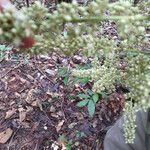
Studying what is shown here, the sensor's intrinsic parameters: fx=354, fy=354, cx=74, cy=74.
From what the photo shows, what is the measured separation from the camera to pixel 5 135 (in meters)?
2.25

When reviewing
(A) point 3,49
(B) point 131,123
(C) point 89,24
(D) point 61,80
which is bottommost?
(D) point 61,80

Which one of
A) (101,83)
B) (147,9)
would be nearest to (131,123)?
(101,83)

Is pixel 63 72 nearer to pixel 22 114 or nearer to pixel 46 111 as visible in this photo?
pixel 46 111

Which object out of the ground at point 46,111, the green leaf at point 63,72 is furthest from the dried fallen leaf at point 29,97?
the green leaf at point 63,72

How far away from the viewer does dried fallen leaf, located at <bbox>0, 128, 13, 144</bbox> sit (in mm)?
2234

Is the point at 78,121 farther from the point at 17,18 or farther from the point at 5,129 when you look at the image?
the point at 17,18

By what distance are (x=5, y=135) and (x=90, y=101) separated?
1.91ft

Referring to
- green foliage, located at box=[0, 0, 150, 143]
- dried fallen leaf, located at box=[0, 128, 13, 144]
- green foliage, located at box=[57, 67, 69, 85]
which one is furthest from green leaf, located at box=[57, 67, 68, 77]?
green foliage, located at box=[0, 0, 150, 143]

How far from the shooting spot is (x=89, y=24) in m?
0.55

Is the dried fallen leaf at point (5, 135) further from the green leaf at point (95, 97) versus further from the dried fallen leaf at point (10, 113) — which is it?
the green leaf at point (95, 97)

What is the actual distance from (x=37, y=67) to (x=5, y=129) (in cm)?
57

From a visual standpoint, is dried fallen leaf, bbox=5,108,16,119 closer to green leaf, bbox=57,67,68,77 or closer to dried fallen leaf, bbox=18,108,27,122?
dried fallen leaf, bbox=18,108,27,122

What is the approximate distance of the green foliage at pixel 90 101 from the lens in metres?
2.21

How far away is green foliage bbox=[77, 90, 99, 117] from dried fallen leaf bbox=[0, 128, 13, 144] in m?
0.47
